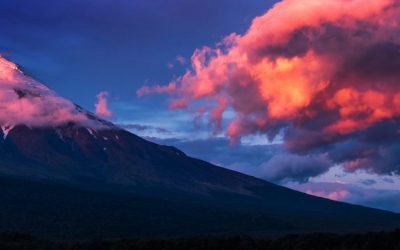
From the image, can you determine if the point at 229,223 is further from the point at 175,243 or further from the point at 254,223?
the point at 175,243

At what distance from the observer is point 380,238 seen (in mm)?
59188

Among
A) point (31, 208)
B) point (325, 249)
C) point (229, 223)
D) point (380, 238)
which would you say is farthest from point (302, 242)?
point (31, 208)

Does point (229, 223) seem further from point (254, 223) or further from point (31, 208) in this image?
point (31, 208)

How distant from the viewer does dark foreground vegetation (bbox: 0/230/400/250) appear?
58531 millimetres

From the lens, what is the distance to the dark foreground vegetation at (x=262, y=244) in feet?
192

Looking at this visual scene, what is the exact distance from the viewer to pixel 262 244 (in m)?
65.6

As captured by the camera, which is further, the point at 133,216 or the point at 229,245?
the point at 133,216

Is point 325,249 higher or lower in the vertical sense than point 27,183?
lower

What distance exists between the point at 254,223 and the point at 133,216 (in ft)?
91.8

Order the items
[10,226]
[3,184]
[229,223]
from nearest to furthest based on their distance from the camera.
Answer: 1. [10,226]
2. [229,223]
3. [3,184]

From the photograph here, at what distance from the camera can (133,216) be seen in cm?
15375

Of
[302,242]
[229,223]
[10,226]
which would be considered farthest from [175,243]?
[229,223]

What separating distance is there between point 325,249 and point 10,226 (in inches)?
3373

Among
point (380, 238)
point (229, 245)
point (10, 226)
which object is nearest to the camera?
point (380, 238)
